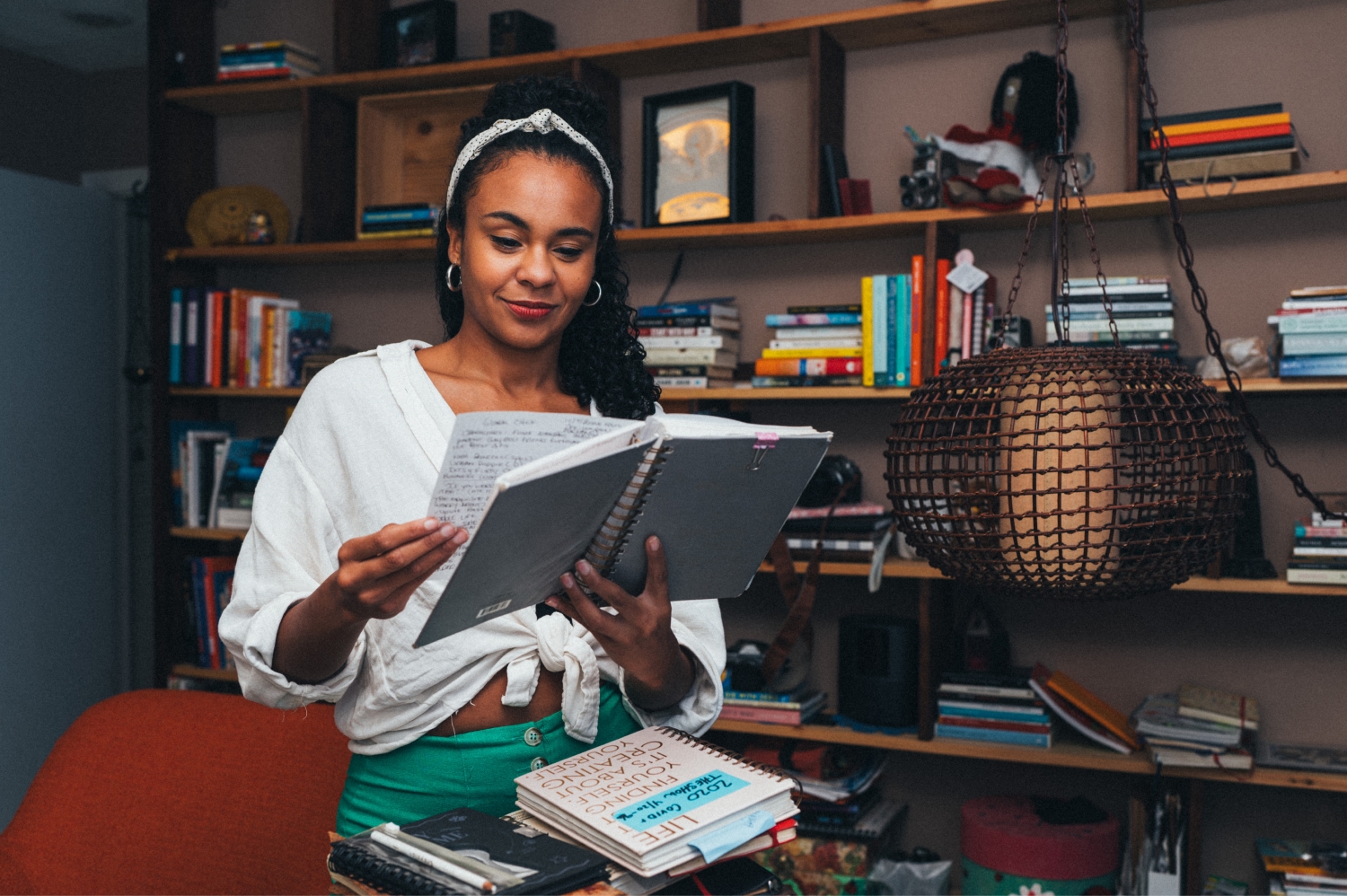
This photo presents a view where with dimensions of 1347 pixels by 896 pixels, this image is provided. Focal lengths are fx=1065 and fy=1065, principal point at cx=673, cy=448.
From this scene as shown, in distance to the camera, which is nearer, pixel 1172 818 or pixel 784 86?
pixel 1172 818

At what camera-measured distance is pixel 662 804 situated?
3.07ft

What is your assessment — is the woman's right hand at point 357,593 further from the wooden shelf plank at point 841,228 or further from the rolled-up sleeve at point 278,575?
the wooden shelf plank at point 841,228

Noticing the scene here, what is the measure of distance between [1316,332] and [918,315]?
2.60 ft

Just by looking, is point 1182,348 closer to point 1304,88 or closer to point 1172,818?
point 1304,88

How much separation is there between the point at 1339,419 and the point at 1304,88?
2.45ft

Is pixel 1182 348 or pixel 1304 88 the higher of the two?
pixel 1304 88

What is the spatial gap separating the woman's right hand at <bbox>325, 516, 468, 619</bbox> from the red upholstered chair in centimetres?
78

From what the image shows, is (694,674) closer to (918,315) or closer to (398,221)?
(918,315)

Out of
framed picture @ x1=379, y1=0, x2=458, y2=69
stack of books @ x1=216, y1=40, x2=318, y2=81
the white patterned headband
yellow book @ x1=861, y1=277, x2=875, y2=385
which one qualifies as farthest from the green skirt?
stack of books @ x1=216, y1=40, x2=318, y2=81

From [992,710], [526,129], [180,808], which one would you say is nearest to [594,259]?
[526,129]

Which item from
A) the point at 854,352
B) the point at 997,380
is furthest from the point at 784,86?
the point at 997,380

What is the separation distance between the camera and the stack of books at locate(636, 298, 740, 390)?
2.68 metres

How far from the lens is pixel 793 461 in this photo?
3.30 ft

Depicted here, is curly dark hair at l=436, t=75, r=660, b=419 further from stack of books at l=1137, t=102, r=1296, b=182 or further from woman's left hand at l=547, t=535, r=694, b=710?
stack of books at l=1137, t=102, r=1296, b=182
